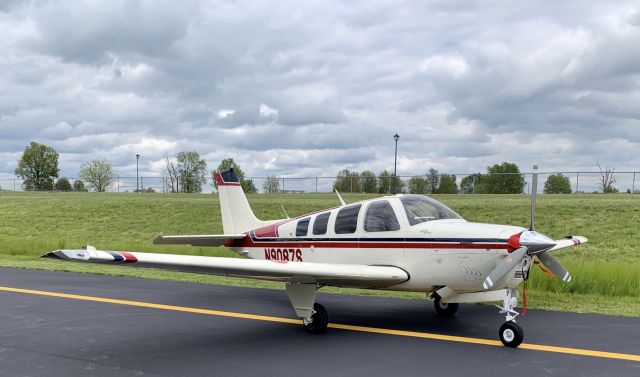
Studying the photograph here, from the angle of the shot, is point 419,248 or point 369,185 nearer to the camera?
point 419,248

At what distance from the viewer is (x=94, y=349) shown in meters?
7.77

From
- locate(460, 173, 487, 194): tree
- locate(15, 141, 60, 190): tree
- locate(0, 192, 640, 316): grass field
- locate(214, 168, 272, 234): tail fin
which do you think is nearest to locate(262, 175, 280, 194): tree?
locate(0, 192, 640, 316): grass field

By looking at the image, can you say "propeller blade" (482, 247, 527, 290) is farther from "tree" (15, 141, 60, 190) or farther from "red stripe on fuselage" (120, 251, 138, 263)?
"tree" (15, 141, 60, 190)

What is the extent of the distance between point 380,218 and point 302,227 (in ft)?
6.13

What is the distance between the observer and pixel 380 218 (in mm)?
9453

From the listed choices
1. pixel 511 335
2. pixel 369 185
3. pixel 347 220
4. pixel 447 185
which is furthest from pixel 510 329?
pixel 369 185

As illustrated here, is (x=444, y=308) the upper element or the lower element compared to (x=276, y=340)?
upper

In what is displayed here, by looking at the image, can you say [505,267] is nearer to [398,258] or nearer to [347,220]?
[398,258]

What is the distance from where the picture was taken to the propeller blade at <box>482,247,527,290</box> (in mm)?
7742

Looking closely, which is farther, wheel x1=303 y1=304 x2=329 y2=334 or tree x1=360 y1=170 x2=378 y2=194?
tree x1=360 y1=170 x2=378 y2=194

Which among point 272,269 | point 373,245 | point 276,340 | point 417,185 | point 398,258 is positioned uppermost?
point 417,185

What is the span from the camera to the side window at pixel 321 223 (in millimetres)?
10297

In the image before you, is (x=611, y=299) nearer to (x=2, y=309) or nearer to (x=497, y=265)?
(x=497, y=265)

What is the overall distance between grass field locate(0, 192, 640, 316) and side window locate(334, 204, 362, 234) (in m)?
3.93
